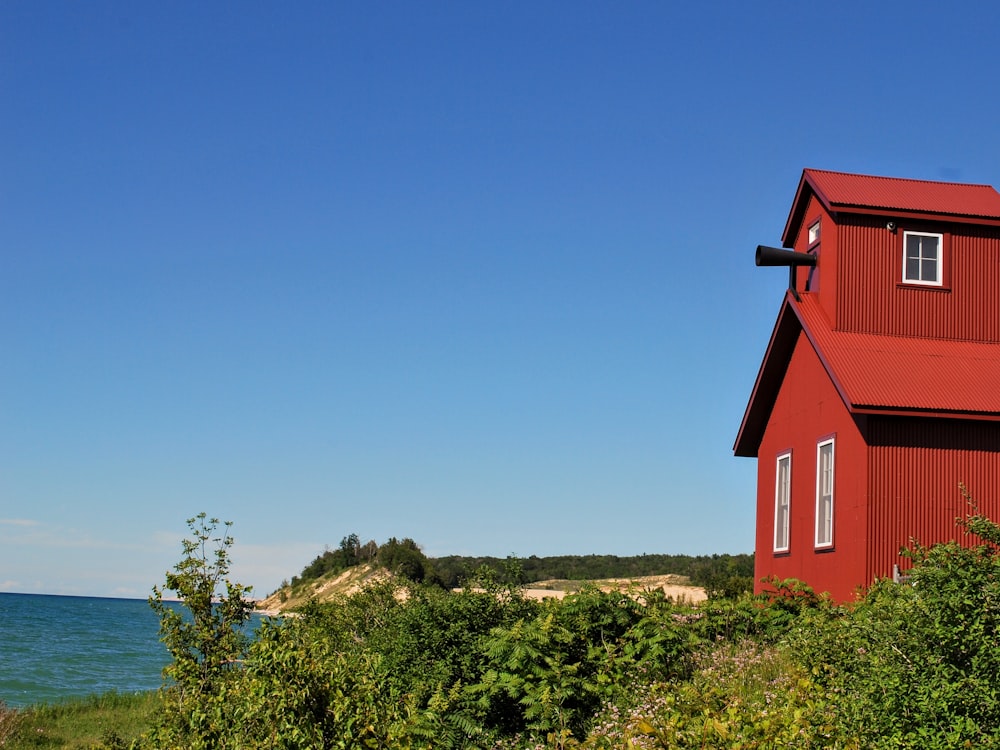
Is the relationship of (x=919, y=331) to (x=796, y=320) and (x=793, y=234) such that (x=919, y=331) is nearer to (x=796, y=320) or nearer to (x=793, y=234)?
(x=796, y=320)

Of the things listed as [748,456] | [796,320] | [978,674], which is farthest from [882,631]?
[748,456]

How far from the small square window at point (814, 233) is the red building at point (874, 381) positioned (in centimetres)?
4

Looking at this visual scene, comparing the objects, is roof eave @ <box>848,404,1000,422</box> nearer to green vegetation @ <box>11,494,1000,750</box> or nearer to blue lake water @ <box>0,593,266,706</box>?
green vegetation @ <box>11,494,1000,750</box>

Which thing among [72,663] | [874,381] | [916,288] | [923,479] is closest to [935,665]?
[923,479]

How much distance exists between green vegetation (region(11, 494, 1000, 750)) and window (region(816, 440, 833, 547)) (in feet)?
4.27

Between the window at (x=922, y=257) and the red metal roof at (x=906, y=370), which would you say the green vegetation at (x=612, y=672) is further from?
the window at (x=922, y=257)

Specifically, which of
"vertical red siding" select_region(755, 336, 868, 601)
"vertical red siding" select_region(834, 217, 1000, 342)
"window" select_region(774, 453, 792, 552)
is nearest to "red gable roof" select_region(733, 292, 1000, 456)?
"vertical red siding" select_region(834, 217, 1000, 342)

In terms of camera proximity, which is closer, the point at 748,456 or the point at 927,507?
the point at 927,507

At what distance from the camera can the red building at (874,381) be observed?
17219 millimetres

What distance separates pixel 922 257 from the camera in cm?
1994

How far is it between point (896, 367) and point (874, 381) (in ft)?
2.64

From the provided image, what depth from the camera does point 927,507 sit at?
17234mm

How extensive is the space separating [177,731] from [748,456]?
642 inches

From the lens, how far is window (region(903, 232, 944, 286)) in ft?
65.1
